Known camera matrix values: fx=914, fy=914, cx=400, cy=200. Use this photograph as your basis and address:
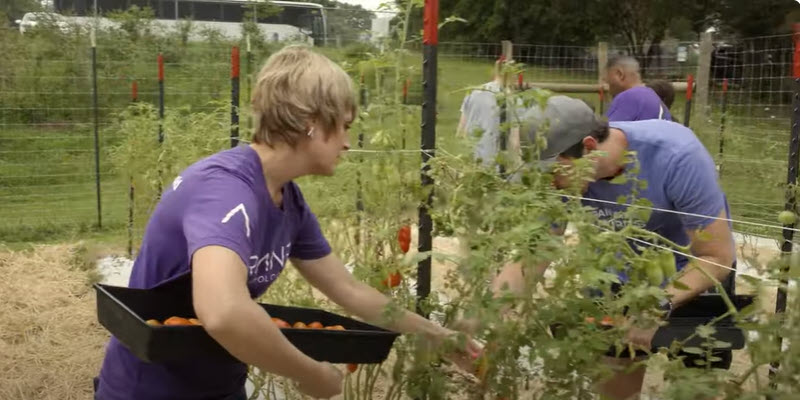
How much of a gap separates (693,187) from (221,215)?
1.51 metres

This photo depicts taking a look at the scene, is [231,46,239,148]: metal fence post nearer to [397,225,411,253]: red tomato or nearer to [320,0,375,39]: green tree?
[320,0,375,39]: green tree

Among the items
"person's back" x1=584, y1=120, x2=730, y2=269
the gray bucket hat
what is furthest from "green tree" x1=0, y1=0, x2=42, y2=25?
the gray bucket hat

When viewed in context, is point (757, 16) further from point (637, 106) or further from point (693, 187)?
point (693, 187)

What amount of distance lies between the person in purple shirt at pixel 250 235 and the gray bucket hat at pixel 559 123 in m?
0.50

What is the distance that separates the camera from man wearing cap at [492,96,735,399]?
2348 millimetres

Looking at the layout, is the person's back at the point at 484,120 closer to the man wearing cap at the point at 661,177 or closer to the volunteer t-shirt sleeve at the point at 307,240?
the man wearing cap at the point at 661,177

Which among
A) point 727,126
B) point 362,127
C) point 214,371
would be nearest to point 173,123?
point 362,127

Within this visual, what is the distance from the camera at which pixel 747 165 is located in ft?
27.4

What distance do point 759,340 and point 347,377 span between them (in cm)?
177

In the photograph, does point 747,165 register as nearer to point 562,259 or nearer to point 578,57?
point 578,57

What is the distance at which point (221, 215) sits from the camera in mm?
1544

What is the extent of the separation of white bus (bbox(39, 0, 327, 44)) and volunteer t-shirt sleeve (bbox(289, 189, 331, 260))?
7596 mm

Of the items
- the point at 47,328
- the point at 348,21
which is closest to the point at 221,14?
the point at 348,21

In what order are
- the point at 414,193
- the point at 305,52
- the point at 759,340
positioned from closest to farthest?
the point at 759,340, the point at 305,52, the point at 414,193
